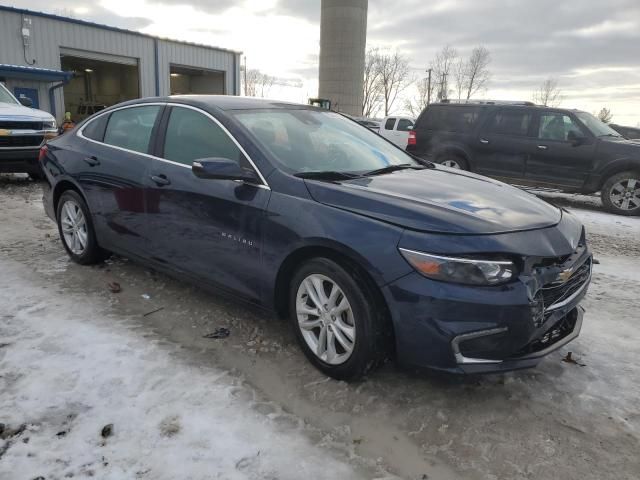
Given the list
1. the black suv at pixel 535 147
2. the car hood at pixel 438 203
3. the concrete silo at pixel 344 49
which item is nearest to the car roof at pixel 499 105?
the black suv at pixel 535 147

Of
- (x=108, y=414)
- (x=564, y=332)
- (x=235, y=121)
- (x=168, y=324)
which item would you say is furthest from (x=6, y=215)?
(x=564, y=332)

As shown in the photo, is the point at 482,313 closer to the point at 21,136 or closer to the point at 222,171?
the point at 222,171

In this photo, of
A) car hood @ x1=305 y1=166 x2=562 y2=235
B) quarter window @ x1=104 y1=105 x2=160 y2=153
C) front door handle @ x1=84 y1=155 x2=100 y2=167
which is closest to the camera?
car hood @ x1=305 y1=166 x2=562 y2=235

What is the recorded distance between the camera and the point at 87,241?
4.64m

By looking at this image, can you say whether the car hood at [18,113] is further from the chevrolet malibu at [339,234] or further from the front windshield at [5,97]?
the chevrolet malibu at [339,234]

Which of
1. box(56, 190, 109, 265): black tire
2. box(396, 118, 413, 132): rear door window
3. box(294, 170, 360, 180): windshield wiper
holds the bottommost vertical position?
box(56, 190, 109, 265): black tire

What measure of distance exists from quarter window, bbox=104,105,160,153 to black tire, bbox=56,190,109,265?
642mm

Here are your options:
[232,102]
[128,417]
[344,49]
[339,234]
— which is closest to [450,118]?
[232,102]

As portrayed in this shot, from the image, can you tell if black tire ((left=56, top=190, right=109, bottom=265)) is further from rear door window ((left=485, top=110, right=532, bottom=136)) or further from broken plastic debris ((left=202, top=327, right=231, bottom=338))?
rear door window ((left=485, top=110, right=532, bottom=136))

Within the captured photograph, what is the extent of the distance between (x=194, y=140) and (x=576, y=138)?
25.2 feet

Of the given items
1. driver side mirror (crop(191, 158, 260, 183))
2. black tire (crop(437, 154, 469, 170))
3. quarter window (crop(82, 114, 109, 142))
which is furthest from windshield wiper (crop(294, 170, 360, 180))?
black tire (crop(437, 154, 469, 170))

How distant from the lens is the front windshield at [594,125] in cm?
905

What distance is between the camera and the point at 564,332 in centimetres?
286

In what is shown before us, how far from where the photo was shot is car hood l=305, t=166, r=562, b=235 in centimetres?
260
